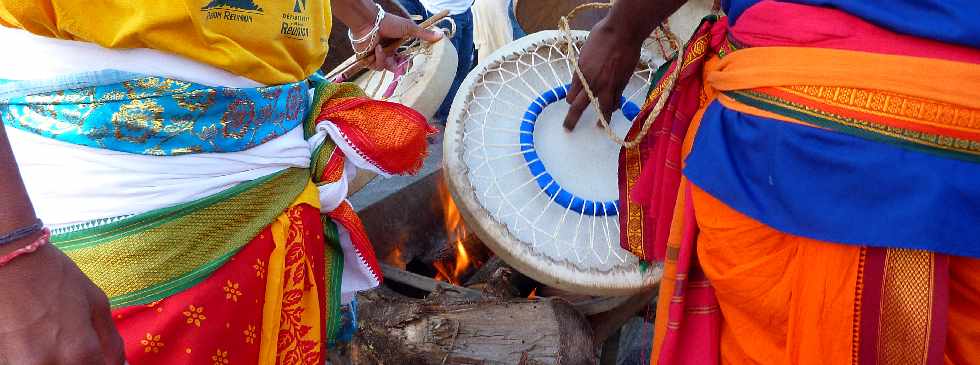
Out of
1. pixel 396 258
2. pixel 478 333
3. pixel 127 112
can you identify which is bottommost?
pixel 396 258

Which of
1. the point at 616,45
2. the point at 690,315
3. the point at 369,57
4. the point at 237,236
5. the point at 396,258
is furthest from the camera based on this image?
the point at 396,258

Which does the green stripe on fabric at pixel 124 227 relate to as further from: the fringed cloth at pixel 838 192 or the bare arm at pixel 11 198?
the fringed cloth at pixel 838 192

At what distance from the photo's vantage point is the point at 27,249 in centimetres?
69

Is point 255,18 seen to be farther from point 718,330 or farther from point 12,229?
point 718,330

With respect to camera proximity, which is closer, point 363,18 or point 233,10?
point 233,10

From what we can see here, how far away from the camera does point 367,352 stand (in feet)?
5.90

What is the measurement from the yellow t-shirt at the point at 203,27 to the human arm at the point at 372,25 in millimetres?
442

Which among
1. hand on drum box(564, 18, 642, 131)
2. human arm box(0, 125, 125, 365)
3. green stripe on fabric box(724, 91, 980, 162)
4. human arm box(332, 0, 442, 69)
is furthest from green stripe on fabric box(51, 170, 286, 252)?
hand on drum box(564, 18, 642, 131)

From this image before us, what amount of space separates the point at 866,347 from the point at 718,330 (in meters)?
0.28

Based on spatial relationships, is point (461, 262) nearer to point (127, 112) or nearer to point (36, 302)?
point (127, 112)

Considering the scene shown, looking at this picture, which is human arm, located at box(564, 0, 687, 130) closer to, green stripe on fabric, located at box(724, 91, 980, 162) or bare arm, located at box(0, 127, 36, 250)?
green stripe on fabric, located at box(724, 91, 980, 162)

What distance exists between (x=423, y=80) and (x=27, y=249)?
4.36ft

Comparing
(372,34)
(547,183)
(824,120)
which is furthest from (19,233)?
(547,183)

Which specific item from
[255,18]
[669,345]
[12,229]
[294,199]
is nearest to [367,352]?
[294,199]
